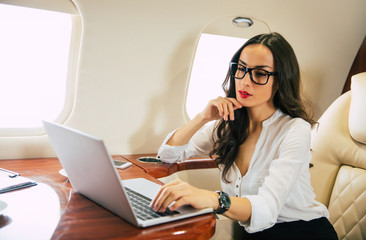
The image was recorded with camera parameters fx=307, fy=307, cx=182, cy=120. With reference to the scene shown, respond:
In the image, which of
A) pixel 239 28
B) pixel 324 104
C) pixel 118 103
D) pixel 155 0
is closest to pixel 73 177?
pixel 118 103

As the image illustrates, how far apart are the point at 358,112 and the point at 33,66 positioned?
1726mm

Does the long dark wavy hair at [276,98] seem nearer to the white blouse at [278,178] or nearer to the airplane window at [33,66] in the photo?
the white blouse at [278,178]

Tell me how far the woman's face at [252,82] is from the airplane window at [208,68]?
2.83ft

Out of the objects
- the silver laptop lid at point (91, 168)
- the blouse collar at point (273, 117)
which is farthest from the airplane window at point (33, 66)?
the blouse collar at point (273, 117)

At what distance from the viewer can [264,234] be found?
129cm

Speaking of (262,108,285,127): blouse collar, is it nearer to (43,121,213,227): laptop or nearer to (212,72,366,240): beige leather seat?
(212,72,366,240): beige leather seat

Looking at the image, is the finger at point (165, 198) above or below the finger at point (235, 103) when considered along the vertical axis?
below

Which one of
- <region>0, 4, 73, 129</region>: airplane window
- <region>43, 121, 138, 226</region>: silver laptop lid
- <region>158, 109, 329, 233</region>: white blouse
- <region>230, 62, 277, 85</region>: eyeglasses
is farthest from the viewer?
<region>0, 4, 73, 129</region>: airplane window

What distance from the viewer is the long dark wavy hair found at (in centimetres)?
129

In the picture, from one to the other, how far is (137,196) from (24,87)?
1.15m

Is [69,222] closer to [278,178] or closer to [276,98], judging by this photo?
[278,178]

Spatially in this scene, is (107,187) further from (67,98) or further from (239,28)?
(239,28)

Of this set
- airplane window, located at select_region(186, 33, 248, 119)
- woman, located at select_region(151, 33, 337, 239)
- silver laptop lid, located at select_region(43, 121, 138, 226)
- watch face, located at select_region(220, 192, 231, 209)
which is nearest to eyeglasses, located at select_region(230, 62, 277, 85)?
woman, located at select_region(151, 33, 337, 239)

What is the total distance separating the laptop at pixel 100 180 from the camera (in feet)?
2.36
